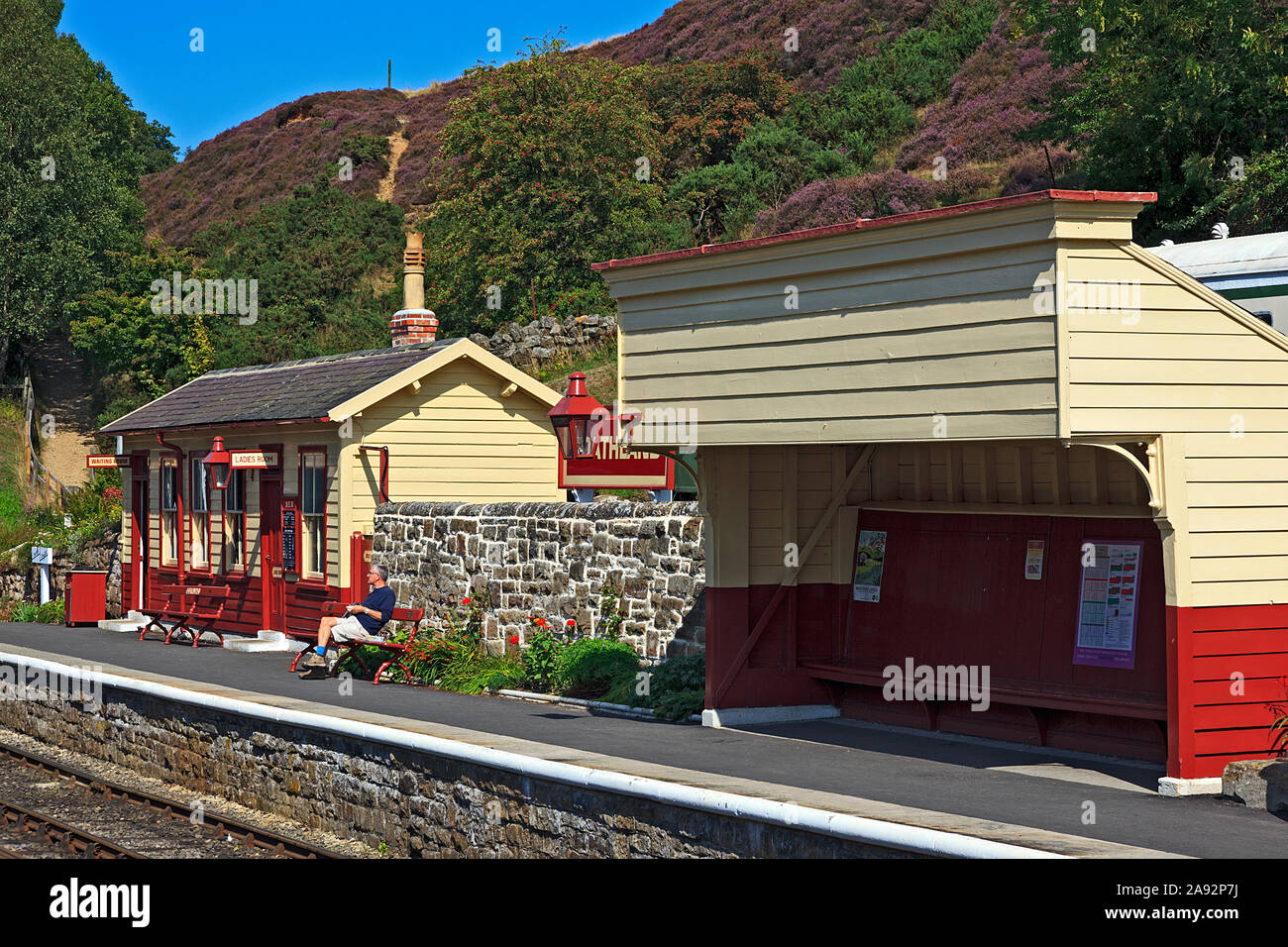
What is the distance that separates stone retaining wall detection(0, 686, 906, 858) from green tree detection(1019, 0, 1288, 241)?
58.5 ft

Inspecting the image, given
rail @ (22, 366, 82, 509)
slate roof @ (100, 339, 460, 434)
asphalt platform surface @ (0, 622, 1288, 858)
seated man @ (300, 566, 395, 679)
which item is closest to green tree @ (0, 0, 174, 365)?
rail @ (22, 366, 82, 509)

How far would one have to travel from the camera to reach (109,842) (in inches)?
492

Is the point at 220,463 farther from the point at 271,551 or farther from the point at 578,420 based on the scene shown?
the point at 578,420

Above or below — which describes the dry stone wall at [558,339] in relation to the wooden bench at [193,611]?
above

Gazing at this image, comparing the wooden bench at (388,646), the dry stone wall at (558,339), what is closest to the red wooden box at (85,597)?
the wooden bench at (388,646)

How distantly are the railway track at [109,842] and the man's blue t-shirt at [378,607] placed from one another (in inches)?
136

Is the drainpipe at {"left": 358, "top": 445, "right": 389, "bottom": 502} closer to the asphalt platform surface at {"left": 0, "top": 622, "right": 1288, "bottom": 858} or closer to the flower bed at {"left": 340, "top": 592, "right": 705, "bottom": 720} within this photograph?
the flower bed at {"left": 340, "top": 592, "right": 705, "bottom": 720}

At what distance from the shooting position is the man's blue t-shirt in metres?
17.3

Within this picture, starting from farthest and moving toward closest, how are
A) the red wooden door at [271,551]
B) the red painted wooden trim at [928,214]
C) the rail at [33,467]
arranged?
1. the rail at [33,467]
2. the red wooden door at [271,551]
3. the red painted wooden trim at [928,214]

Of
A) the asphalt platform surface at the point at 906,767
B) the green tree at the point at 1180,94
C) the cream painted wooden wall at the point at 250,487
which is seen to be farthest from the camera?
the green tree at the point at 1180,94

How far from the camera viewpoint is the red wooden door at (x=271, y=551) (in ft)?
72.1

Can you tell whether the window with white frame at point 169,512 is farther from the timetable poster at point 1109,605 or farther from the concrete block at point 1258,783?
the concrete block at point 1258,783

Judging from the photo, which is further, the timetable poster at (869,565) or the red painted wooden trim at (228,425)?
the red painted wooden trim at (228,425)
